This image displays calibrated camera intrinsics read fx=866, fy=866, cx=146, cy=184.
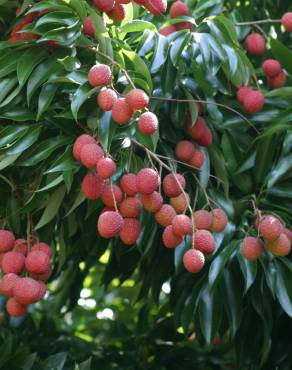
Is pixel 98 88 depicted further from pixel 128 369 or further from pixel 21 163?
pixel 128 369

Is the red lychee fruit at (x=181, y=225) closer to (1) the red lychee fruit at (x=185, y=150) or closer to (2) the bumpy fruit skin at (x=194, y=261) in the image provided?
(2) the bumpy fruit skin at (x=194, y=261)

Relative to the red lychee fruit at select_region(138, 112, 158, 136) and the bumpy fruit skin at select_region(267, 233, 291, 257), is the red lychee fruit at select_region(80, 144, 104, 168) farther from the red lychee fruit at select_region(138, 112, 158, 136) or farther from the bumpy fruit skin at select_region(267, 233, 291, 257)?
the bumpy fruit skin at select_region(267, 233, 291, 257)

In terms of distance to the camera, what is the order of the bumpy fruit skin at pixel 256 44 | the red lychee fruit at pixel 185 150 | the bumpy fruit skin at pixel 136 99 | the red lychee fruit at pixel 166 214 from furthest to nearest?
the bumpy fruit skin at pixel 256 44 → the red lychee fruit at pixel 185 150 → the red lychee fruit at pixel 166 214 → the bumpy fruit skin at pixel 136 99

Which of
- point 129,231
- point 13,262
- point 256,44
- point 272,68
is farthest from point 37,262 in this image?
point 256,44

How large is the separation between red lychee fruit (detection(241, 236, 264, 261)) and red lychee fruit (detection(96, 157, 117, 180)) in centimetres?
33

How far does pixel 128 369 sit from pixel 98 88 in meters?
0.89

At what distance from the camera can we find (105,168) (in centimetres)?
136

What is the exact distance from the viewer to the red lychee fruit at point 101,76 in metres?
1.41

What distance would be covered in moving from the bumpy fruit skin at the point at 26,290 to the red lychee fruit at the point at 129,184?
0.73 feet

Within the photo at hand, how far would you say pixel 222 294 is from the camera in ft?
5.71

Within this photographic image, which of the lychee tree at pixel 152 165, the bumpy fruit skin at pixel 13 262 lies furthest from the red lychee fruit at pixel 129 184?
the bumpy fruit skin at pixel 13 262

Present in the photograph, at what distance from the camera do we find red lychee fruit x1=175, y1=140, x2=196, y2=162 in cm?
171

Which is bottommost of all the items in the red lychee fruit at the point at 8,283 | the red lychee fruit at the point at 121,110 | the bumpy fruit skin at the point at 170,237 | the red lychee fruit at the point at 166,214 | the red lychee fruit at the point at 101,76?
the red lychee fruit at the point at 8,283

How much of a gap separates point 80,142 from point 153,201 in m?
0.16
